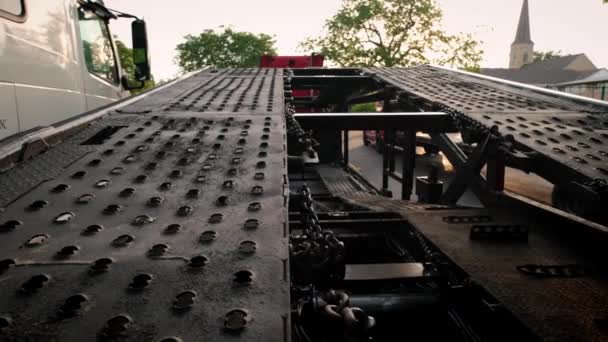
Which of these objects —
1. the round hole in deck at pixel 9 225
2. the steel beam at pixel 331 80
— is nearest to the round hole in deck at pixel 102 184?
the round hole in deck at pixel 9 225

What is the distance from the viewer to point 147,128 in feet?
8.69

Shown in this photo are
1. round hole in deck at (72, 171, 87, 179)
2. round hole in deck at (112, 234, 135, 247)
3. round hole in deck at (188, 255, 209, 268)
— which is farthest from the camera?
round hole in deck at (72, 171, 87, 179)

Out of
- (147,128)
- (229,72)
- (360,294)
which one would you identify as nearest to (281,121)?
(147,128)

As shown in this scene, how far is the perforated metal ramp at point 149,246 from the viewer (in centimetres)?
100

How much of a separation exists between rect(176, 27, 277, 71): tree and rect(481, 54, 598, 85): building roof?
4383 centimetres

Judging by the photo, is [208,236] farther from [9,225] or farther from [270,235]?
[9,225]

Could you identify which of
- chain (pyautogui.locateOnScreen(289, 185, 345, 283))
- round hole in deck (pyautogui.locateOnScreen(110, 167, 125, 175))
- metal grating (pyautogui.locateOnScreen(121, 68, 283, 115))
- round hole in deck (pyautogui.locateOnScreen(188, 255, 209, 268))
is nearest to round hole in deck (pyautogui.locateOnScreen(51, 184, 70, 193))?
round hole in deck (pyautogui.locateOnScreen(110, 167, 125, 175))

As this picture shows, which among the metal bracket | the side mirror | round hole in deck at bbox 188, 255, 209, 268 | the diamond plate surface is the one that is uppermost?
the side mirror

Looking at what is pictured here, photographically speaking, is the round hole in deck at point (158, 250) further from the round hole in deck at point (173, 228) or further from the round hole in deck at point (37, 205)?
the round hole in deck at point (37, 205)

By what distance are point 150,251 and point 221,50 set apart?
53.5 meters

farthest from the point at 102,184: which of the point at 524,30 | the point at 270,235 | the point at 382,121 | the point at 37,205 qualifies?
the point at 524,30

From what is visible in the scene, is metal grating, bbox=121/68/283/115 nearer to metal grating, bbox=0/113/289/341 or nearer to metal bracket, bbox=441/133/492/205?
metal grating, bbox=0/113/289/341

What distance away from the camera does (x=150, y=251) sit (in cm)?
130

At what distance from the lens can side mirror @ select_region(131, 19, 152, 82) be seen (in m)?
4.60
